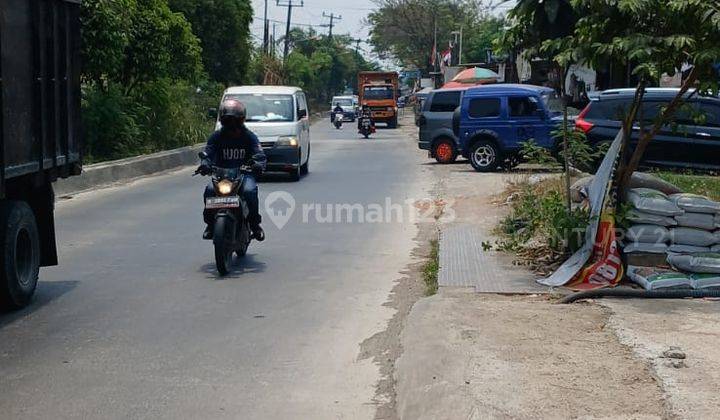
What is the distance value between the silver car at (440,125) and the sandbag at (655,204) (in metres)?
16.0

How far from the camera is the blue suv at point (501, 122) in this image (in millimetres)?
21656

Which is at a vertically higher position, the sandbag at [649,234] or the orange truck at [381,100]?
the sandbag at [649,234]

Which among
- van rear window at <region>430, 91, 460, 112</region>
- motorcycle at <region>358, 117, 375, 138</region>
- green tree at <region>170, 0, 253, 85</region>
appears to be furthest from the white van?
motorcycle at <region>358, 117, 375, 138</region>

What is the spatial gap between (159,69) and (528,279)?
1608 centimetres

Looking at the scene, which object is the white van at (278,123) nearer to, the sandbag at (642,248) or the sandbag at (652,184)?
the sandbag at (652,184)

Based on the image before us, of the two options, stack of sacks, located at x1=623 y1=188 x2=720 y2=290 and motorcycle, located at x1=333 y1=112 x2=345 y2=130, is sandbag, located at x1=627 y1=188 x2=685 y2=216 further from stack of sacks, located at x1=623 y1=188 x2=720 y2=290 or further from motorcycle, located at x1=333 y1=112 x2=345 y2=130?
motorcycle, located at x1=333 y1=112 x2=345 y2=130

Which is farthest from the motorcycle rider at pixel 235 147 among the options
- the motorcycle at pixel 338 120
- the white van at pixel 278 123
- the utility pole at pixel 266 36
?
the utility pole at pixel 266 36

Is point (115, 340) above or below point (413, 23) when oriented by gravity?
below

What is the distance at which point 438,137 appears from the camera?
25.1m

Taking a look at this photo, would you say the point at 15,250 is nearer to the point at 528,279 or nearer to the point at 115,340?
the point at 115,340

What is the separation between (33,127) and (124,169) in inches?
500

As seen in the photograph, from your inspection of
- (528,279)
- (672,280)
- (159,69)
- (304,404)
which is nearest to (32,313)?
(304,404)

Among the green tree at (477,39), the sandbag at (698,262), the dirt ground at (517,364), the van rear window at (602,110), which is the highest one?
Result: the green tree at (477,39)

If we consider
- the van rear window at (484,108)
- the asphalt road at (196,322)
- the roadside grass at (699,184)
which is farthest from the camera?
the van rear window at (484,108)
